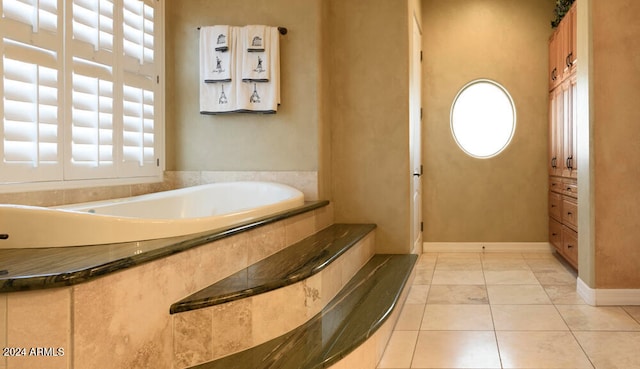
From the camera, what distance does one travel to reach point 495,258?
5488mm

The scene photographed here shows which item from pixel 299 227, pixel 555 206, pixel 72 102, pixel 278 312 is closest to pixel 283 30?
pixel 299 227

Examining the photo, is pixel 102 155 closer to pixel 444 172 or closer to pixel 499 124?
pixel 444 172

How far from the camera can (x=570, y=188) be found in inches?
186

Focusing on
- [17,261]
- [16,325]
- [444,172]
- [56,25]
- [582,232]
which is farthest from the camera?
[444,172]

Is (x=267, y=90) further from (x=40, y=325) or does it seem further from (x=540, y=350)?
(x=40, y=325)

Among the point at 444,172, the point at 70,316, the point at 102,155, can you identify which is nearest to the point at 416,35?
the point at 444,172

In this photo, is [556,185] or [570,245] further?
[556,185]

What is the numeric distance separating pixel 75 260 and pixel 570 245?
4049 mm

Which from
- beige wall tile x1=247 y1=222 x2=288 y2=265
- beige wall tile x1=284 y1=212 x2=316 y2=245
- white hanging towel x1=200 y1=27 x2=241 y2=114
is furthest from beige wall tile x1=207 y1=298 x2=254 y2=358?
white hanging towel x1=200 y1=27 x2=241 y2=114

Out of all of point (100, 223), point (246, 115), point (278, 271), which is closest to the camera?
point (100, 223)

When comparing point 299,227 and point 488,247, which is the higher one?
point 299,227

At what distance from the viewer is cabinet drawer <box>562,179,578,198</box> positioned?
4562 mm

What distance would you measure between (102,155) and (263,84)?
1248 mm

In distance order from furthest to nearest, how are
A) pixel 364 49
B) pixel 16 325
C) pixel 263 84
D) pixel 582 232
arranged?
pixel 364 49 → pixel 263 84 → pixel 582 232 → pixel 16 325
